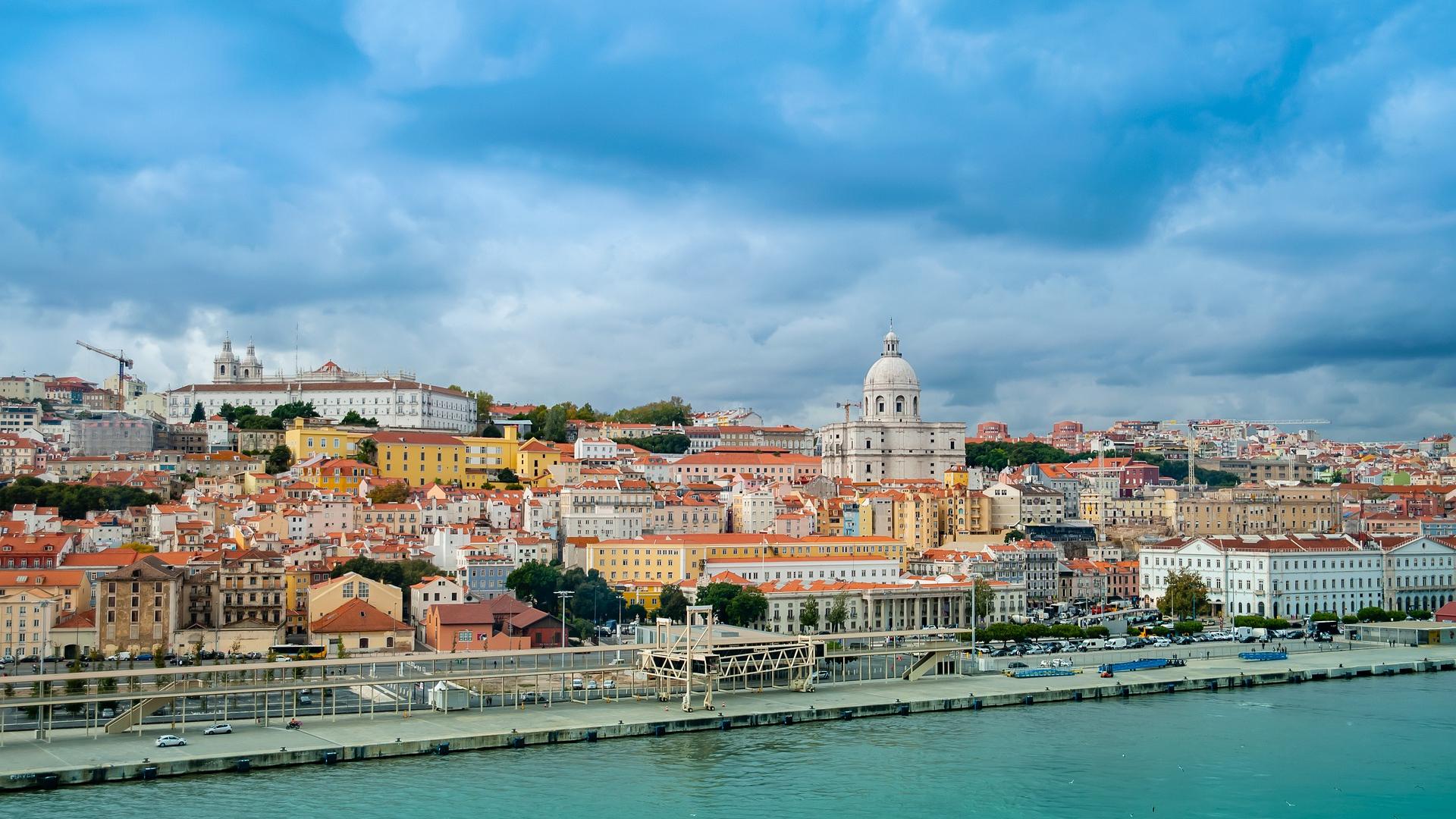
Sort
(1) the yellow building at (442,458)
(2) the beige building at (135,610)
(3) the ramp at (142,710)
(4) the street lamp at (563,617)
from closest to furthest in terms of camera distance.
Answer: (3) the ramp at (142,710)
(4) the street lamp at (563,617)
(2) the beige building at (135,610)
(1) the yellow building at (442,458)

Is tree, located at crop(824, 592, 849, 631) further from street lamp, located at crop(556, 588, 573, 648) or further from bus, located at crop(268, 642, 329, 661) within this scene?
bus, located at crop(268, 642, 329, 661)

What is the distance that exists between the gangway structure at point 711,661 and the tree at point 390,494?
59.1 ft

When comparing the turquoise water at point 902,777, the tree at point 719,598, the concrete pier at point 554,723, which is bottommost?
the turquoise water at point 902,777

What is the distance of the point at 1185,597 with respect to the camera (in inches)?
1235

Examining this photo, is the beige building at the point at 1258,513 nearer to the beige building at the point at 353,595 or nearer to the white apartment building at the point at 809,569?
the white apartment building at the point at 809,569

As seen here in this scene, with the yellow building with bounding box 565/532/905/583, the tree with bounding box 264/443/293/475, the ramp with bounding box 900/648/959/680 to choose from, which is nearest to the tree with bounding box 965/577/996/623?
the yellow building with bounding box 565/532/905/583

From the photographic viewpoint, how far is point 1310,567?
31734 mm

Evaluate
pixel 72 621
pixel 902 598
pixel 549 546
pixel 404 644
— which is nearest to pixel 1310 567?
pixel 902 598

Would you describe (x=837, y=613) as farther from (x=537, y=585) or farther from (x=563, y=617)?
(x=563, y=617)

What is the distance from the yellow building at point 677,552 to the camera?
1241 inches

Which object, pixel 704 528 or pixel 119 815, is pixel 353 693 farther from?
pixel 704 528

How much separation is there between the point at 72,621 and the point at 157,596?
1435 millimetres

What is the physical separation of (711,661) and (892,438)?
107 feet

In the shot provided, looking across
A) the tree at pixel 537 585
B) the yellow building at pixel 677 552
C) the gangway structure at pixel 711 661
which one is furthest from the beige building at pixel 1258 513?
the gangway structure at pixel 711 661
